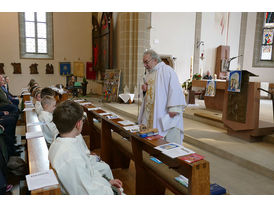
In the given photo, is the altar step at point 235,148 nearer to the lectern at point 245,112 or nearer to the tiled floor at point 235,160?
the tiled floor at point 235,160

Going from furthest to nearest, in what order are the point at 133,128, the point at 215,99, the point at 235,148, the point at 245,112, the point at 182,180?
the point at 215,99
the point at 245,112
the point at 235,148
the point at 133,128
the point at 182,180

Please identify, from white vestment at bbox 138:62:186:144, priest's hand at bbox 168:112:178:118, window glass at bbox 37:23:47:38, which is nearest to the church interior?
window glass at bbox 37:23:47:38

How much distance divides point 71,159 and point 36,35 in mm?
14198

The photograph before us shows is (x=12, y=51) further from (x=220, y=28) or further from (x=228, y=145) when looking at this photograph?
(x=228, y=145)

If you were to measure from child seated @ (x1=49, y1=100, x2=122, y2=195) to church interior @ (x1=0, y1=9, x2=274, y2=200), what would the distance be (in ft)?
0.46

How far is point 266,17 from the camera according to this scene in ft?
39.1

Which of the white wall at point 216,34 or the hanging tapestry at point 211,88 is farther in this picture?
the white wall at point 216,34

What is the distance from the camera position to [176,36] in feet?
34.6

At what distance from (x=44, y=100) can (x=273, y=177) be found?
324cm

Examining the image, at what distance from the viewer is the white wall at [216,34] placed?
11.1 meters

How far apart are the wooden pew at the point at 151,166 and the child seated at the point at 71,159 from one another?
691 millimetres

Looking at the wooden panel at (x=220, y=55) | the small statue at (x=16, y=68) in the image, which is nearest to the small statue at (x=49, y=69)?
the small statue at (x=16, y=68)

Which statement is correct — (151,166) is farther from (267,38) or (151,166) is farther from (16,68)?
(16,68)

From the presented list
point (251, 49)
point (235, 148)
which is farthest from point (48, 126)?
point (251, 49)
